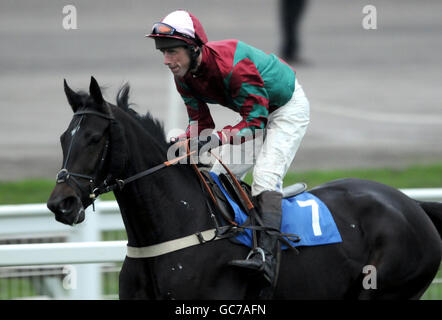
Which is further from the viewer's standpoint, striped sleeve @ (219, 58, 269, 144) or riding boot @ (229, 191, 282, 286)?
striped sleeve @ (219, 58, 269, 144)

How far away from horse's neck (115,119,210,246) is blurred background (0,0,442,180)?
6051 millimetres

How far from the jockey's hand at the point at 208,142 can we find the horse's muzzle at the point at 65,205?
0.77 m

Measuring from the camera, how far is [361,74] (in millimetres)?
16172

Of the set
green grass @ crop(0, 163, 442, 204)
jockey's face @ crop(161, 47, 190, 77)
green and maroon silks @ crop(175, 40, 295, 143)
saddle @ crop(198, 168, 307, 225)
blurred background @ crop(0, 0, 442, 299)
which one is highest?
jockey's face @ crop(161, 47, 190, 77)

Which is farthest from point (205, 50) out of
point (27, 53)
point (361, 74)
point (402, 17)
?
point (402, 17)

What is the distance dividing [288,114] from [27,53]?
47.3 ft

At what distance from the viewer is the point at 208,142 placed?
4.43 meters

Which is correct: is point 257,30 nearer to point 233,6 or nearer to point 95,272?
point 233,6

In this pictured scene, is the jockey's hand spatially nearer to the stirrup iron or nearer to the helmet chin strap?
the helmet chin strap

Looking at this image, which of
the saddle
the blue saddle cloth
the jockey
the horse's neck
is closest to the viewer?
the horse's neck

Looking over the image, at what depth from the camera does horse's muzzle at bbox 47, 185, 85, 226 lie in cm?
395

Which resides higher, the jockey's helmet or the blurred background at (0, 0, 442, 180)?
the jockey's helmet

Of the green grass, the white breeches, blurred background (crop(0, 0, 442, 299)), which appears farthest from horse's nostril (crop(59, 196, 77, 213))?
the green grass

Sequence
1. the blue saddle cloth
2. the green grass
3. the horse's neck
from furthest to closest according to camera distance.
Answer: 1. the green grass
2. the blue saddle cloth
3. the horse's neck
